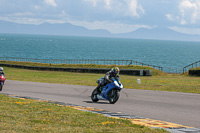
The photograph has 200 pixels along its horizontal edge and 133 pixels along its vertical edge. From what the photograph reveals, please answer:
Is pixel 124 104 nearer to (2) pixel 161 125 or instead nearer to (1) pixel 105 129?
(2) pixel 161 125

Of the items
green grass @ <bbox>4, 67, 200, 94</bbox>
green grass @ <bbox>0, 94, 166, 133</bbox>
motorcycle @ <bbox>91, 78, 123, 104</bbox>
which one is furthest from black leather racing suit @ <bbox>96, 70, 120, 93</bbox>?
green grass @ <bbox>4, 67, 200, 94</bbox>

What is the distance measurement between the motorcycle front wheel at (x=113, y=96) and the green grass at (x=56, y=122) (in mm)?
3652

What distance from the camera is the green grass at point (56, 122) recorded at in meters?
8.16

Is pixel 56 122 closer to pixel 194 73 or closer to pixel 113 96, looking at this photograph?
pixel 113 96

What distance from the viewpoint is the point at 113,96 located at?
15016 mm

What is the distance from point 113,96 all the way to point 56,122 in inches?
236

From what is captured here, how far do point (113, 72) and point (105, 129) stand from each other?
643 centimetres

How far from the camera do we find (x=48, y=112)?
440 inches

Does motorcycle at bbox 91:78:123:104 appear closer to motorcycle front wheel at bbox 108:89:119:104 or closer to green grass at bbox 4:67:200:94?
motorcycle front wheel at bbox 108:89:119:104

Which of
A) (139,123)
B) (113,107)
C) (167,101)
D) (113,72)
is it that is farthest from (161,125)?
(167,101)

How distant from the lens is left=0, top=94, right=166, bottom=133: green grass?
26.8 feet

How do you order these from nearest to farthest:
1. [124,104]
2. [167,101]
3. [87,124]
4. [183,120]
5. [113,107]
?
[87,124] < [183,120] < [113,107] < [124,104] < [167,101]

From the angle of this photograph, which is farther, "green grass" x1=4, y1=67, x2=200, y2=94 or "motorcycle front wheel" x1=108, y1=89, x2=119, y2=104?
"green grass" x1=4, y1=67, x2=200, y2=94

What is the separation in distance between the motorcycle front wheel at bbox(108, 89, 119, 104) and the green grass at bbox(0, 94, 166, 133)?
12.0 ft
